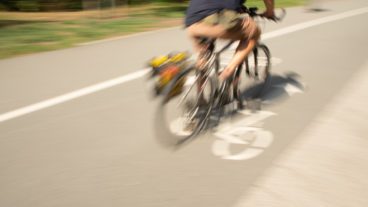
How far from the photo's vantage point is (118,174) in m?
3.68

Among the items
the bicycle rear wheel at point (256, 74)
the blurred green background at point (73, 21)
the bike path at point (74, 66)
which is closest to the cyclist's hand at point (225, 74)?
the bicycle rear wheel at point (256, 74)

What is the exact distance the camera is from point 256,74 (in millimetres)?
5535

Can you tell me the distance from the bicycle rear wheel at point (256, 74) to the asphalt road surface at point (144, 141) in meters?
0.21

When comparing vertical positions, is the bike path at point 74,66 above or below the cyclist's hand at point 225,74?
below

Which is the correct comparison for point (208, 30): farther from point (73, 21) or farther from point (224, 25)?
point (73, 21)

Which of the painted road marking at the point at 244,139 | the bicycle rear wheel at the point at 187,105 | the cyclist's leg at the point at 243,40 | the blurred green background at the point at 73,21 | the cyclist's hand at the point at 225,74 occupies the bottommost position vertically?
the blurred green background at the point at 73,21

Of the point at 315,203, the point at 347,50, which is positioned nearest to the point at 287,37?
the point at 347,50

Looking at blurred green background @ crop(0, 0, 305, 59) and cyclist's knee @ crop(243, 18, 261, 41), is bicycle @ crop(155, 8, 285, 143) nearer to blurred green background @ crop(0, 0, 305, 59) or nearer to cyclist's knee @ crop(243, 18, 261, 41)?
cyclist's knee @ crop(243, 18, 261, 41)

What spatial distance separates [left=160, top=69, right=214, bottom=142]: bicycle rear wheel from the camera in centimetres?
424

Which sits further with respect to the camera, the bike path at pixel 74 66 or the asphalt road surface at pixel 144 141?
the bike path at pixel 74 66

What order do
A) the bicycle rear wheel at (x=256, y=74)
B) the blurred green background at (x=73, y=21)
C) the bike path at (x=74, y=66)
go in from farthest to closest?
the blurred green background at (x=73, y=21), the bike path at (x=74, y=66), the bicycle rear wheel at (x=256, y=74)

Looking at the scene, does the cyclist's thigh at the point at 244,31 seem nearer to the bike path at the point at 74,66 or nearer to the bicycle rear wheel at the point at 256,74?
the bicycle rear wheel at the point at 256,74

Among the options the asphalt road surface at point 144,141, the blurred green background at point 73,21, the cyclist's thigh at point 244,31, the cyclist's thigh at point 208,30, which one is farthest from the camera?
the blurred green background at point 73,21

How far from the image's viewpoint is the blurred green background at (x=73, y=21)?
8797 millimetres
